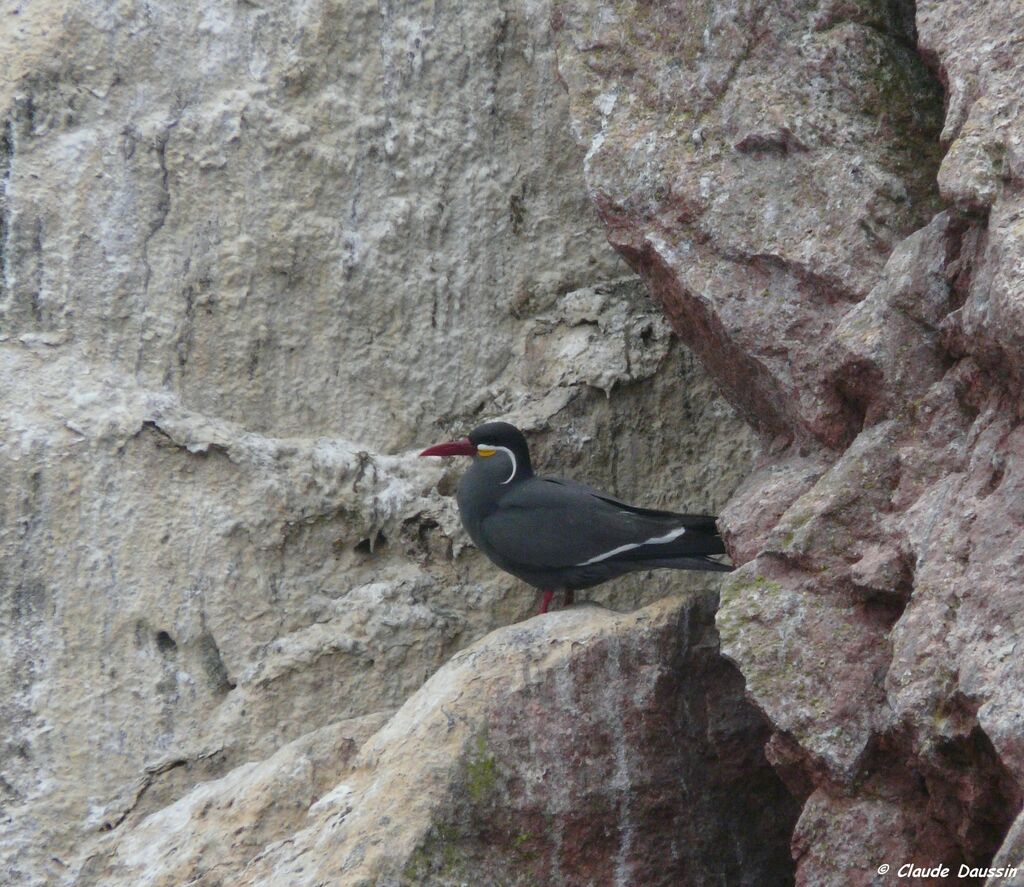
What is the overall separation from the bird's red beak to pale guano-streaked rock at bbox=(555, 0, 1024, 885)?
102 cm

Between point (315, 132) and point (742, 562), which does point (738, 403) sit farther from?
point (315, 132)

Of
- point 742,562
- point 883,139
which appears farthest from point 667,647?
point 883,139

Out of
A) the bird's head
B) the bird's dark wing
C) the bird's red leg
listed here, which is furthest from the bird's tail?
the bird's head

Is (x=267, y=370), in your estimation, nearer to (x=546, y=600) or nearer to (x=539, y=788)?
(x=546, y=600)

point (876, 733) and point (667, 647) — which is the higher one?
point (667, 647)

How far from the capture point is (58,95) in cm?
603

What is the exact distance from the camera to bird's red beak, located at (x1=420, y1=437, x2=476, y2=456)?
5.93 meters

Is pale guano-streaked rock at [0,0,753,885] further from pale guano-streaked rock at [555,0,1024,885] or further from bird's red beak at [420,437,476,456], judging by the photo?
pale guano-streaked rock at [555,0,1024,885]

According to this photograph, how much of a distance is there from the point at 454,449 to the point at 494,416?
1.53ft

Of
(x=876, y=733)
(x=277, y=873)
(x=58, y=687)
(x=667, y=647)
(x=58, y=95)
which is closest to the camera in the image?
(x=876, y=733)

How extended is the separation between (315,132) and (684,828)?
11.0 feet

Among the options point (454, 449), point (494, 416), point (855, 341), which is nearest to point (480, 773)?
point (454, 449)

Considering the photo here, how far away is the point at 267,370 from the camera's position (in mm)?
6141

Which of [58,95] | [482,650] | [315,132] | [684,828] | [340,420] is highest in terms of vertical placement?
[58,95]
